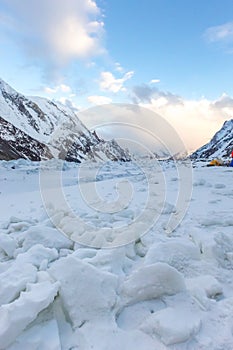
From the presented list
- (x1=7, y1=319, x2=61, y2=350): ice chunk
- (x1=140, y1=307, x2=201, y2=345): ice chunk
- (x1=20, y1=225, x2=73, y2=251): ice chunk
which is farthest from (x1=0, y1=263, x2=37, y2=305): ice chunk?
(x1=140, y1=307, x2=201, y2=345): ice chunk

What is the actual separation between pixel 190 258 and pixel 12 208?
3731 mm

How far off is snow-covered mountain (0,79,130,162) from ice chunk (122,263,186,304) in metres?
48.9

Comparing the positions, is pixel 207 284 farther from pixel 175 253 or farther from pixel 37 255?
pixel 37 255

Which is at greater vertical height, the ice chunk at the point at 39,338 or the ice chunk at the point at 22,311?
the ice chunk at the point at 22,311

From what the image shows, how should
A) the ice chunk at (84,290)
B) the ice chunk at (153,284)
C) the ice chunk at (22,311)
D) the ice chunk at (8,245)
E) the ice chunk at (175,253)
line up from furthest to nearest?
the ice chunk at (8,245), the ice chunk at (175,253), the ice chunk at (153,284), the ice chunk at (84,290), the ice chunk at (22,311)

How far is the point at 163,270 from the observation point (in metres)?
1.96

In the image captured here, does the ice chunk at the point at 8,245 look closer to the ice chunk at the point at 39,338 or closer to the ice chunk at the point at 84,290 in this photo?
the ice chunk at the point at 84,290

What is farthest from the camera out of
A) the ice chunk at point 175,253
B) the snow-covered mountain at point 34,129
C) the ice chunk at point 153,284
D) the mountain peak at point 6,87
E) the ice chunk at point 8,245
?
→ the mountain peak at point 6,87

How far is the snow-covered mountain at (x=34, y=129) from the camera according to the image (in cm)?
6291

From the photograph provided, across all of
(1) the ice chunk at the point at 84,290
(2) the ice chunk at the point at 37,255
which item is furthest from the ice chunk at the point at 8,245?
(1) the ice chunk at the point at 84,290

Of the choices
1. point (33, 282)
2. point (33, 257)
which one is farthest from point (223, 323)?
point (33, 257)

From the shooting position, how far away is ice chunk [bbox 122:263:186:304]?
193 centimetres

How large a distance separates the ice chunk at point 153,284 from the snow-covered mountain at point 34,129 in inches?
1926

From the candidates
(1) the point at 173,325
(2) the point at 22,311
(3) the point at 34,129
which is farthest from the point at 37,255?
(3) the point at 34,129
